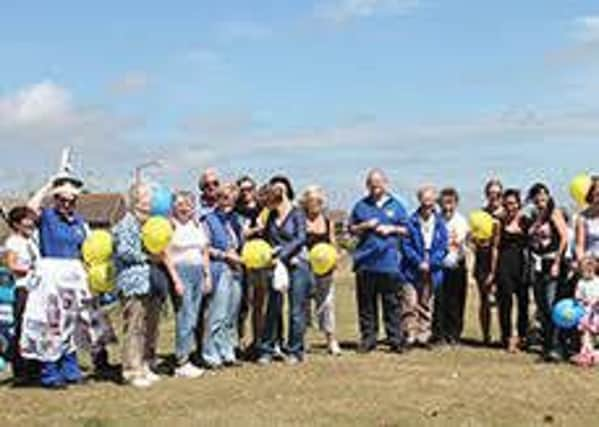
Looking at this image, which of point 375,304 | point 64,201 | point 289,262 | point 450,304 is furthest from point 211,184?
point 450,304

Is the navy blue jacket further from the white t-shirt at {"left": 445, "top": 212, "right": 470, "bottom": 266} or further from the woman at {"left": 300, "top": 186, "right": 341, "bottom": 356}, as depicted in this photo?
the woman at {"left": 300, "top": 186, "right": 341, "bottom": 356}

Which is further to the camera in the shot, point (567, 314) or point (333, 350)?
point (333, 350)

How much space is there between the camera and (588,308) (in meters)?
12.8

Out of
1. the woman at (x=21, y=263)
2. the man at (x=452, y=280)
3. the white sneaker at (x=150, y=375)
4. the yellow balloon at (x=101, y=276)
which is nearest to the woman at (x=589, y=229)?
the man at (x=452, y=280)

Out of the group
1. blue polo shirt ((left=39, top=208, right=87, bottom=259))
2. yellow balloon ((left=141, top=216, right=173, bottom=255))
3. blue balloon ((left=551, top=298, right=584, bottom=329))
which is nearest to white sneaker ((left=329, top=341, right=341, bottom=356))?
blue balloon ((left=551, top=298, right=584, bottom=329))

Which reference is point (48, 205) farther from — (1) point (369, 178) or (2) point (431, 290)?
(2) point (431, 290)

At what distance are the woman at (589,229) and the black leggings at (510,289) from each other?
98 cm

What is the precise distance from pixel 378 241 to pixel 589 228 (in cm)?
234

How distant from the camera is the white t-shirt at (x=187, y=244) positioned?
11508mm

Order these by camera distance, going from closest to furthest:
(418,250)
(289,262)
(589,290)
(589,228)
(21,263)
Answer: (21,263), (289,262), (589,290), (589,228), (418,250)

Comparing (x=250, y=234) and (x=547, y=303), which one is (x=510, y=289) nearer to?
(x=547, y=303)

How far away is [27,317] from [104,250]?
95 cm

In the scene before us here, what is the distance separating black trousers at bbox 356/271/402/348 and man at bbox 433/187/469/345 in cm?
86

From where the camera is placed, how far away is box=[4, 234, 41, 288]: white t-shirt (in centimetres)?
1120
